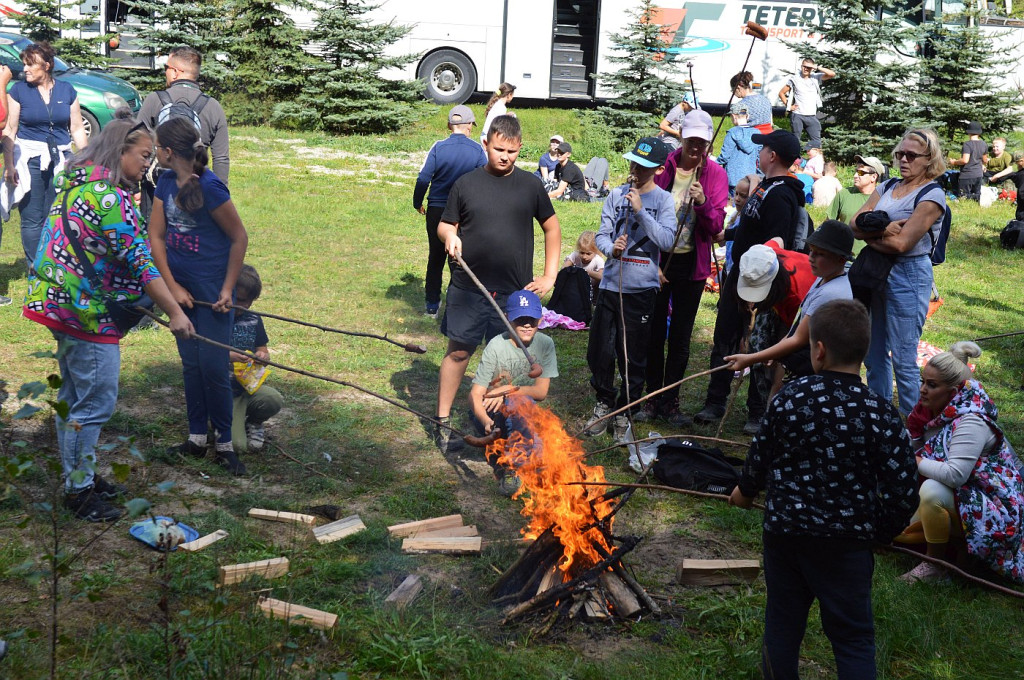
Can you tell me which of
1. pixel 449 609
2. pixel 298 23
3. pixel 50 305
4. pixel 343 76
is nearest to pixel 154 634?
pixel 449 609

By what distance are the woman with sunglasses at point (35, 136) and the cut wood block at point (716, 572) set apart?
21.5 ft

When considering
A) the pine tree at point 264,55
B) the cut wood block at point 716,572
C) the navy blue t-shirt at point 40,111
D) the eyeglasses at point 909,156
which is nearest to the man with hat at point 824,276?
the eyeglasses at point 909,156

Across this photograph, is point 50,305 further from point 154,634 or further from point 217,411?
point 154,634

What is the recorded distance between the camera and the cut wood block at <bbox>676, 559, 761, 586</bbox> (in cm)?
455

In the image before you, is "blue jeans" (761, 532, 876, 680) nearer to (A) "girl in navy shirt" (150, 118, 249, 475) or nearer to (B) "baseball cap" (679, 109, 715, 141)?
(A) "girl in navy shirt" (150, 118, 249, 475)

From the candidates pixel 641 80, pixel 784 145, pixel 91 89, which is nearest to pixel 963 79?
pixel 641 80

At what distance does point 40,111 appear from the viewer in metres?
8.17

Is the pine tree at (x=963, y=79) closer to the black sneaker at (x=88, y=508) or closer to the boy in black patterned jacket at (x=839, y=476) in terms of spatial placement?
the boy in black patterned jacket at (x=839, y=476)

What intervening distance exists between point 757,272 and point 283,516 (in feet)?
10.7

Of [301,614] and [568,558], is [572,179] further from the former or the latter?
[301,614]

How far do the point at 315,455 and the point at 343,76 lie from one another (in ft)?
50.9

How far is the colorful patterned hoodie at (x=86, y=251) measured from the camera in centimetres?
441

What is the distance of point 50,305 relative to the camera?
444 cm

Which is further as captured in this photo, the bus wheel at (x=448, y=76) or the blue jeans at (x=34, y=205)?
the bus wheel at (x=448, y=76)
